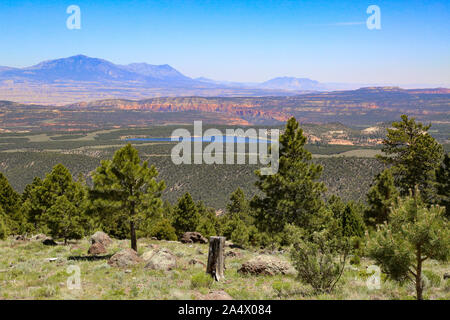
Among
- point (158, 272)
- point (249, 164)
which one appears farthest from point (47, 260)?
point (249, 164)

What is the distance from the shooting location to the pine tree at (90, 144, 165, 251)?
21.0 metres

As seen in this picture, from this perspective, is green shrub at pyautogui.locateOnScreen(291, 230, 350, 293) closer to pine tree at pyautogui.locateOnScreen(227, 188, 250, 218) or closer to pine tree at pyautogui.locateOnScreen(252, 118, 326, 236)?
pine tree at pyautogui.locateOnScreen(252, 118, 326, 236)

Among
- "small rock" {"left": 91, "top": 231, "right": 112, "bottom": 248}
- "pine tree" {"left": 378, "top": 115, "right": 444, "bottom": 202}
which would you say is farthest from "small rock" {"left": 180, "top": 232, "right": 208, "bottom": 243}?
"pine tree" {"left": 378, "top": 115, "right": 444, "bottom": 202}

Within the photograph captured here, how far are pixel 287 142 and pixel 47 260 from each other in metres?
16.3

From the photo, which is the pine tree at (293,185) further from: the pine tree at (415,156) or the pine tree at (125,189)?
the pine tree at (125,189)

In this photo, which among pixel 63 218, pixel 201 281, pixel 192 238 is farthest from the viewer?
pixel 192 238

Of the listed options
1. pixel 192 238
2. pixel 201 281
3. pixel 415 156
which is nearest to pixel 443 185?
pixel 415 156

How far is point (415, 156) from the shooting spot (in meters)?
27.2

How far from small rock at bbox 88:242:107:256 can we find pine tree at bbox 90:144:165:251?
111 inches

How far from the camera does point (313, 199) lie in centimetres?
2541

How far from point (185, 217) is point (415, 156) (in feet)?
89.2

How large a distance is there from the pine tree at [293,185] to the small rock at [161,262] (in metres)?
9.87

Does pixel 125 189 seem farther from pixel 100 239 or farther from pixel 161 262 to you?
pixel 161 262
